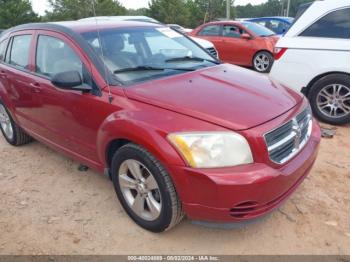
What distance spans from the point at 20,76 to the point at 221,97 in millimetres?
2468

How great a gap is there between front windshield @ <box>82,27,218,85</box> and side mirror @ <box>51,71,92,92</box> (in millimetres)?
260

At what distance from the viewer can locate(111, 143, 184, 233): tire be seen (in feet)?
7.97

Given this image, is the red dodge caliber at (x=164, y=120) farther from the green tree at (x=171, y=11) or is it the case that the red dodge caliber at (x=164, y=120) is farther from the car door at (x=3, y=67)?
the green tree at (x=171, y=11)

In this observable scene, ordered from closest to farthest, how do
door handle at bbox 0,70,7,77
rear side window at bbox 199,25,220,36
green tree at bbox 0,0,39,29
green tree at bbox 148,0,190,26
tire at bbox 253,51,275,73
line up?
door handle at bbox 0,70,7,77 < tire at bbox 253,51,275,73 < rear side window at bbox 199,25,220,36 < green tree at bbox 0,0,39,29 < green tree at bbox 148,0,190,26

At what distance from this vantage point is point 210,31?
10344 mm

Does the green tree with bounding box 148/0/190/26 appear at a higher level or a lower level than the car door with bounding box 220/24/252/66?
higher

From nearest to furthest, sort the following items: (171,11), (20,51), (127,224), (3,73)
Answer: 1. (127,224)
2. (20,51)
3. (3,73)
4. (171,11)

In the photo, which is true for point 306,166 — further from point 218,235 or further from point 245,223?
point 218,235

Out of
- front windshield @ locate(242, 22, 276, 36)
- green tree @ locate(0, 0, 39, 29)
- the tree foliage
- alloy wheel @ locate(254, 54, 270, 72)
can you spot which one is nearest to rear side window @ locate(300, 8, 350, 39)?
alloy wheel @ locate(254, 54, 270, 72)

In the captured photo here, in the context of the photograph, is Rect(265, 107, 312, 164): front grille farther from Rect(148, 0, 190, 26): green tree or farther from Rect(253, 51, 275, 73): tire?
Rect(148, 0, 190, 26): green tree

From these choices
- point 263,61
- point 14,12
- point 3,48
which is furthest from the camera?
point 14,12

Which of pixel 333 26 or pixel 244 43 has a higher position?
pixel 333 26

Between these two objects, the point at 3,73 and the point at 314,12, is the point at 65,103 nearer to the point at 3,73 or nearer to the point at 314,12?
the point at 3,73

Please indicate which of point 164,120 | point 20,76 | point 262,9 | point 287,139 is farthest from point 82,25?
point 262,9
